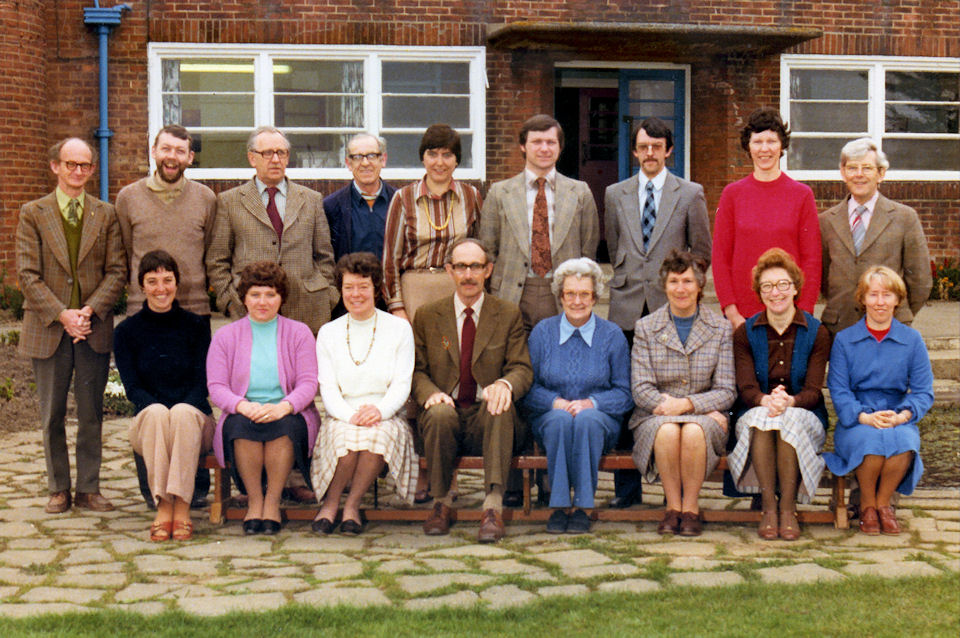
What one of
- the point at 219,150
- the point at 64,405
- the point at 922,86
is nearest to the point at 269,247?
the point at 64,405

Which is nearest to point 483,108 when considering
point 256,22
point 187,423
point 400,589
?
point 256,22

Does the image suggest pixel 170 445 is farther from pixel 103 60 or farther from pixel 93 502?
pixel 103 60

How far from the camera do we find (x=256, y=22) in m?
13.0

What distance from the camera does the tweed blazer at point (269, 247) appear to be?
632cm

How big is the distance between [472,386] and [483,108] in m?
7.78

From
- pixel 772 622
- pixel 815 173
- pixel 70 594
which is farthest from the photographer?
pixel 815 173

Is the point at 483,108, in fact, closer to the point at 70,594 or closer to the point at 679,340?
the point at 679,340

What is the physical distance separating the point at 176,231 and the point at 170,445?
3.70 feet

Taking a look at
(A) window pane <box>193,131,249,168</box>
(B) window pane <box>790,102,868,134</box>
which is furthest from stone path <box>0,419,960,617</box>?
(B) window pane <box>790,102,868,134</box>

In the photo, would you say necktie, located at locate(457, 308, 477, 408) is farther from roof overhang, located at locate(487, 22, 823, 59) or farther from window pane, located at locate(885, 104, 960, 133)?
window pane, located at locate(885, 104, 960, 133)

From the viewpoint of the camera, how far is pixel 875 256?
20.0ft

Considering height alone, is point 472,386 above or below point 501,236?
below

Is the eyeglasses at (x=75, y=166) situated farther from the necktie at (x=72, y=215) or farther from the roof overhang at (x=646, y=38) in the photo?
the roof overhang at (x=646, y=38)

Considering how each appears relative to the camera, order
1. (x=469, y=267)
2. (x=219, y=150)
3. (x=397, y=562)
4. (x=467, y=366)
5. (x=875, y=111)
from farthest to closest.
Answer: (x=875, y=111)
(x=219, y=150)
(x=467, y=366)
(x=469, y=267)
(x=397, y=562)
